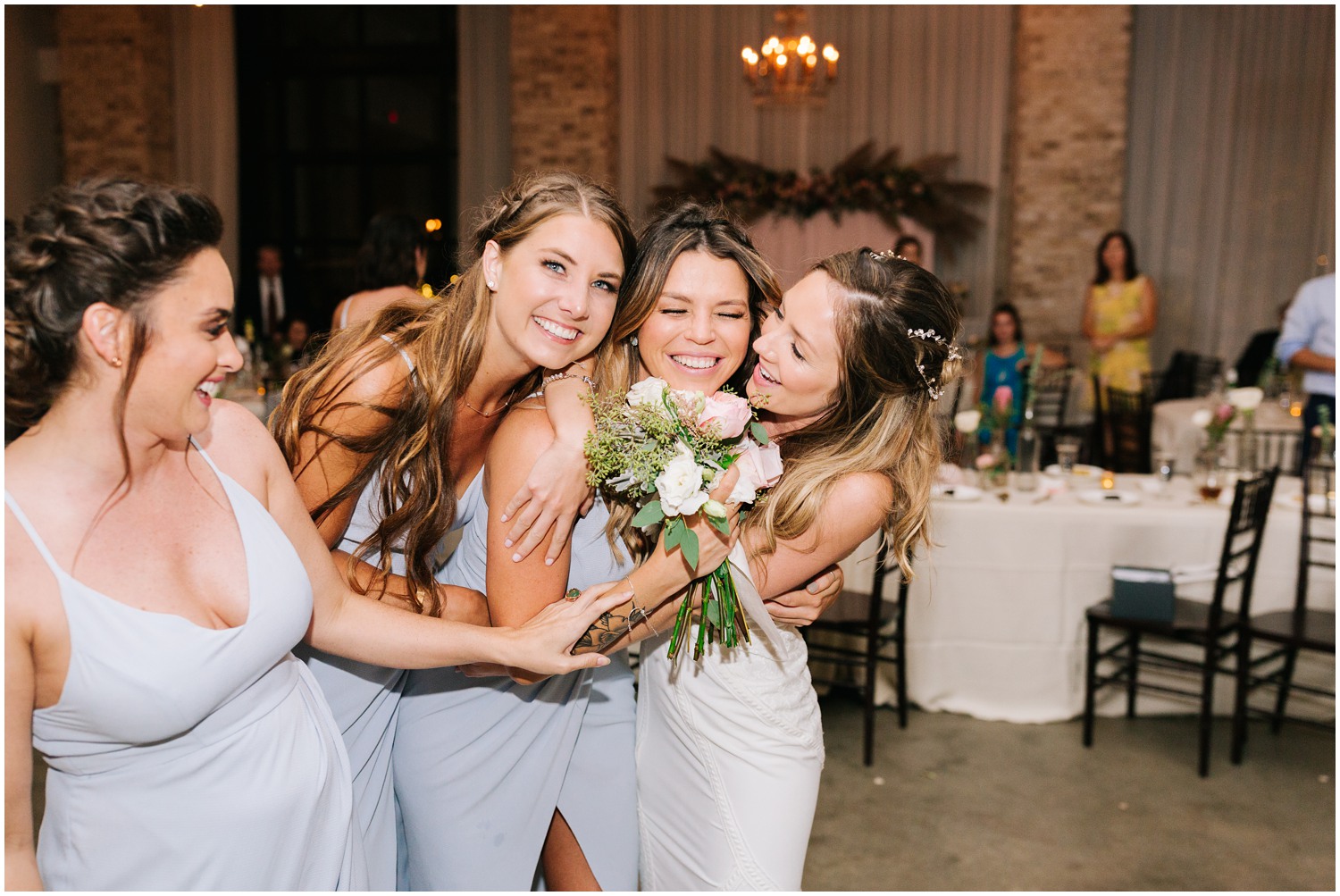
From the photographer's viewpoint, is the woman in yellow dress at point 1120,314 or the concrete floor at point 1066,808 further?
the woman in yellow dress at point 1120,314

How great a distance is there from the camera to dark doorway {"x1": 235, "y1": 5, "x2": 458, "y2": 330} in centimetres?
1085

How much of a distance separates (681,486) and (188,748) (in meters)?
0.77

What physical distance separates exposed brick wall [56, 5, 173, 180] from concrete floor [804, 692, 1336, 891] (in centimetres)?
905

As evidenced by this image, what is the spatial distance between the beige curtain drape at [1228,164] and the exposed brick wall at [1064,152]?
498 millimetres

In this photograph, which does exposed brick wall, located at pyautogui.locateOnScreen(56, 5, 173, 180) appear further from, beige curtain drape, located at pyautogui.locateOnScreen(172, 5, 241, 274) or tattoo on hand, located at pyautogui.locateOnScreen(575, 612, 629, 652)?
tattoo on hand, located at pyautogui.locateOnScreen(575, 612, 629, 652)

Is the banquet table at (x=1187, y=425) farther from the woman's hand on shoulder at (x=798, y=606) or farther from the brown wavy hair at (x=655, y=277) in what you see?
the brown wavy hair at (x=655, y=277)

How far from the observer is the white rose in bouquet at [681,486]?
5.51ft

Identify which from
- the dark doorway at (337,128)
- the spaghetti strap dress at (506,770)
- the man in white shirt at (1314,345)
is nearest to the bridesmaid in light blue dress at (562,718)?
the spaghetti strap dress at (506,770)

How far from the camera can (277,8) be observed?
11109 millimetres

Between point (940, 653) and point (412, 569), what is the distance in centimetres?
279

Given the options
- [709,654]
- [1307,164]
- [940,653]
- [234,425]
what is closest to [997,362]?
[940,653]

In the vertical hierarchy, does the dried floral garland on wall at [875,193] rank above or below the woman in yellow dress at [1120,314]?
above

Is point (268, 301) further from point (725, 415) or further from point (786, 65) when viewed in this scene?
point (725, 415)

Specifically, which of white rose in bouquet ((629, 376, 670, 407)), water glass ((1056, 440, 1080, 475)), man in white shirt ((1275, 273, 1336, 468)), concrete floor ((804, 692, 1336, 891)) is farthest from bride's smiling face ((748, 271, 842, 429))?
man in white shirt ((1275, 273, 1336, 468))
